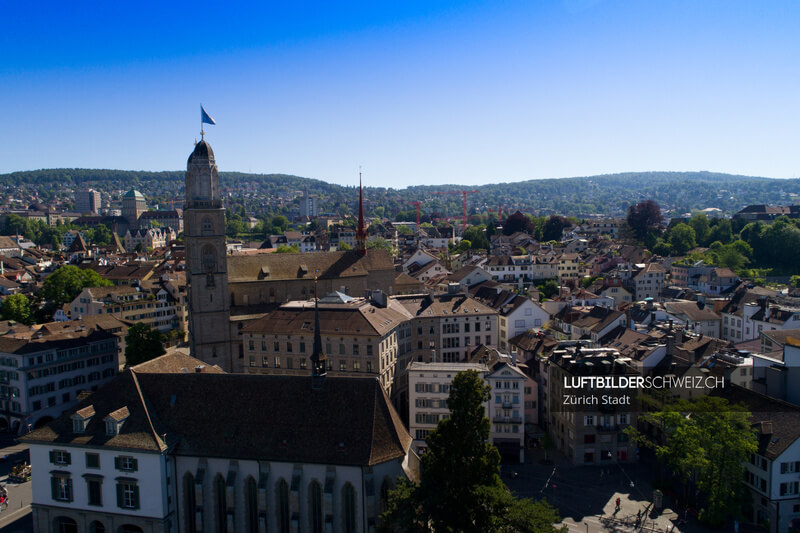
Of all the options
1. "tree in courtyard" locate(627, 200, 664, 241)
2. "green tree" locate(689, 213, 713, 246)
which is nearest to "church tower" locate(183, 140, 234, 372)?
"tree in courtyard" locate(627, 200, 664, 241)

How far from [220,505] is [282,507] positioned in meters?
4.34

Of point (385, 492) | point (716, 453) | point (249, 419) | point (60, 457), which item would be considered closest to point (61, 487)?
point (60, 457)

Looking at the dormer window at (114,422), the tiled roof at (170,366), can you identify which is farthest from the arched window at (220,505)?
the tiled roof at (170,366)

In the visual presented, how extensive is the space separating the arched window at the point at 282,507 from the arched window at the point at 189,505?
20.0 feet

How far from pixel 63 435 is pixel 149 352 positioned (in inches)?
1384

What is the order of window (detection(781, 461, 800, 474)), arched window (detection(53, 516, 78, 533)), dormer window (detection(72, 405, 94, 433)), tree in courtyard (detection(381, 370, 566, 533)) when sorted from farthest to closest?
window (detection(781, 461, 800, 474)) → arched window (detection(53, 516, 78, 533)) → dormer window (detection(72, 405, 94, 433)) → tree in courtyard (detection(381, 370, 566, 533))

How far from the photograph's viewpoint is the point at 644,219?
7018 inches

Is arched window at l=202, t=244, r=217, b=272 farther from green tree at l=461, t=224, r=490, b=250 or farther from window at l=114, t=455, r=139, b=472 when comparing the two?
green tree at l=461, t=224, r=490, b=250

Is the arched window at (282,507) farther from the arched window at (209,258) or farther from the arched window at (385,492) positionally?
the arched window at (209,258)

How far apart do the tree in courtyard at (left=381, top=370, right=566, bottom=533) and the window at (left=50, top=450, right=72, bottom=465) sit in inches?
933

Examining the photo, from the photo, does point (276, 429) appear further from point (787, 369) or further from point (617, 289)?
point (617, 289)

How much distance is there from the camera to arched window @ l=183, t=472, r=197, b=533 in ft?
140

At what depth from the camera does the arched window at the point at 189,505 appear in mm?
42750

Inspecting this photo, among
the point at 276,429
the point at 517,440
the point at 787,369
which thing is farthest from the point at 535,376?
the point at 276,429
